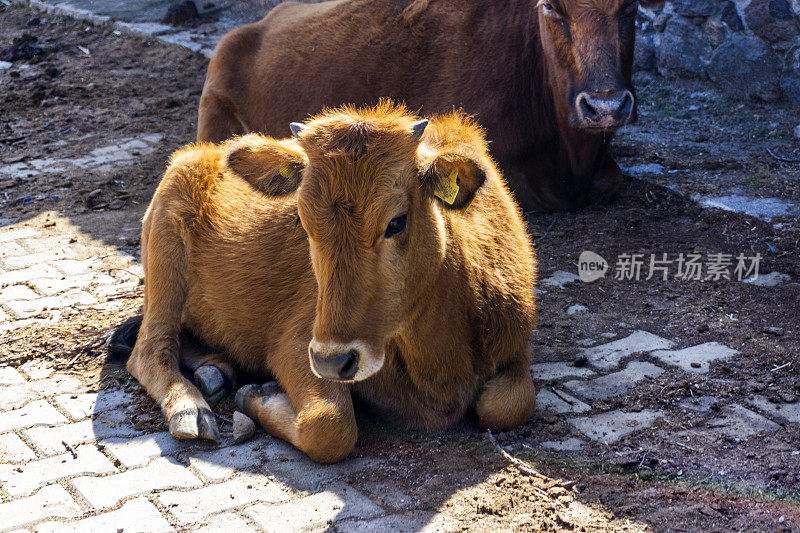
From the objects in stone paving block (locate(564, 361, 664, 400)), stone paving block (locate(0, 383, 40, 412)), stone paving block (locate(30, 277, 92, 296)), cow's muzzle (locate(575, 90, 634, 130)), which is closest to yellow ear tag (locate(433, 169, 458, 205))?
stone paving block (locate(564, 361, 664, 400))

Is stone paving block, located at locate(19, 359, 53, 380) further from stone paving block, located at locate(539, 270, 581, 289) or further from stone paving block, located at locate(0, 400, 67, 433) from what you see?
stone paving block, located at locate(539, 270, 581, 289)

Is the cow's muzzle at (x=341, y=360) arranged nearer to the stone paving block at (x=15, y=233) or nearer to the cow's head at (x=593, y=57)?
the cow's head at (x=593, y=57)

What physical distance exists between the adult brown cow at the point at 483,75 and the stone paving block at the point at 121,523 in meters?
3.91

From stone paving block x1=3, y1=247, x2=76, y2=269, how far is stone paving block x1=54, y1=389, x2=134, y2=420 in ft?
6.94

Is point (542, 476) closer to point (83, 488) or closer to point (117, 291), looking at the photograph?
point (83, 488)

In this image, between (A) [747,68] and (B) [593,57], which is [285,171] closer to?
(B) [593,57]

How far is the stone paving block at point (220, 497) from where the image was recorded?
3426mm

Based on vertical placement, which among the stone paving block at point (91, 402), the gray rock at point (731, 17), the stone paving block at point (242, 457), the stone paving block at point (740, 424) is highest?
the gray rock at point (731, 17)

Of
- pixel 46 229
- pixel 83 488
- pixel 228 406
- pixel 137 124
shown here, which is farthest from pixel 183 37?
pixel 83 488

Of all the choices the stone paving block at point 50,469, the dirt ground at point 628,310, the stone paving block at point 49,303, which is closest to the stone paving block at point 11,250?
the dirt ground at point 628,310

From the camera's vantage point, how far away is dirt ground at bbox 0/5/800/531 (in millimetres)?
3457

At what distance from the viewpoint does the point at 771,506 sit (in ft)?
10.9

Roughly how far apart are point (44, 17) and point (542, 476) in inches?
546

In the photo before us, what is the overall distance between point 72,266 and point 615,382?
152 inches
